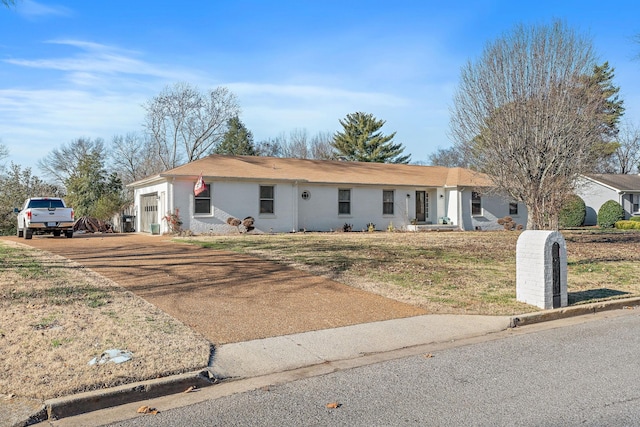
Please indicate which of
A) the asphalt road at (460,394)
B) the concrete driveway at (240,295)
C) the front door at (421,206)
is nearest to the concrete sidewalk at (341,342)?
the concrete driveway at (240,295)

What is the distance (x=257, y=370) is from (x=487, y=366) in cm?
259

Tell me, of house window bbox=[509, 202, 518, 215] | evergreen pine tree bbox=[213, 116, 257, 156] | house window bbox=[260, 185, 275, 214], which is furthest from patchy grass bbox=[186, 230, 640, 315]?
evergreen pine tree bbox=[213, 116, 257, 156]

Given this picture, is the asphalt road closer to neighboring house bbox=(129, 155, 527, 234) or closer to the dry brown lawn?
the dry brown lawn

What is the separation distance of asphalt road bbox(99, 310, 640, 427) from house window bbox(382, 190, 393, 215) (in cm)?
2095

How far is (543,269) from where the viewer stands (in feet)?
28.4

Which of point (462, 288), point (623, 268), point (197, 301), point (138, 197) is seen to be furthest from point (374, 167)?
point (197, 301)

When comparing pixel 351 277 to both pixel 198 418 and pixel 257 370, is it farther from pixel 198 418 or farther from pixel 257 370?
pixel 198 418

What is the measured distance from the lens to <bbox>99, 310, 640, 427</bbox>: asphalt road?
4215mm

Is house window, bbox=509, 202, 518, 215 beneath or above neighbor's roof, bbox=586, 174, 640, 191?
beneath

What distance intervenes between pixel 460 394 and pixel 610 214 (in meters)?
35.4

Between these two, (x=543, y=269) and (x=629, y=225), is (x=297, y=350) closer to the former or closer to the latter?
(x=543, y=269)

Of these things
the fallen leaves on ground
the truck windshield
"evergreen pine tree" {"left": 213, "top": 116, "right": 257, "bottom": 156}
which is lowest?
the fallen leaves on ground

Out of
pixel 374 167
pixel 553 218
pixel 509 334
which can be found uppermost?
pixel 374 167

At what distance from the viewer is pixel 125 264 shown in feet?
38.3
